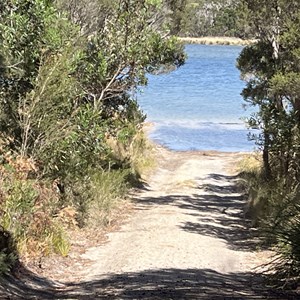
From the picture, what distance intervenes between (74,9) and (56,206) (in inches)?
472

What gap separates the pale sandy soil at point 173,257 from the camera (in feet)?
24.3

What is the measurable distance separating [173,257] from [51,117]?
9.19 ft

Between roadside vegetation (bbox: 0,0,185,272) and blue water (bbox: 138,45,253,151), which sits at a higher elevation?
roadside vegetation (bbox: 0,0,185,272)

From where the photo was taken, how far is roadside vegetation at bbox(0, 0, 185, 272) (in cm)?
914

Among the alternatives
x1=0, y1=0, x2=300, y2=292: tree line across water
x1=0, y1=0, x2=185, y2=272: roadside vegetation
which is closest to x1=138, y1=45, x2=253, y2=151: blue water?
x1=0, y1=0, x2=300, y2=292: tree line across water

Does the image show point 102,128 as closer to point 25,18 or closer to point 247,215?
point 25,18

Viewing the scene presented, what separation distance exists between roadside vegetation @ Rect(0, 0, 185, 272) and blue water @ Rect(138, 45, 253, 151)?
18.3ft

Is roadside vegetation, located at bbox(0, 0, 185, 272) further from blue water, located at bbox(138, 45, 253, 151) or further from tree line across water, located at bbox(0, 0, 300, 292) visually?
blue water, located at bbox(138, 45, 253, 151)

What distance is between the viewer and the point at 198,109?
4438 cm

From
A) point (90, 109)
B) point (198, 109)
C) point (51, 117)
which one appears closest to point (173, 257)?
point (51, 117)

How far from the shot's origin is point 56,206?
35.4 feet

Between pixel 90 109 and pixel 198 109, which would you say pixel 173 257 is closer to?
pixel 90 109

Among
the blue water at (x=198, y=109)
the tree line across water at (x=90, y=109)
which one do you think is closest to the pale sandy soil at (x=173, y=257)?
the tree line across water at (x=90, y=109)

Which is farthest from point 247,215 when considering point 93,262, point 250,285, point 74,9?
point 74,9
